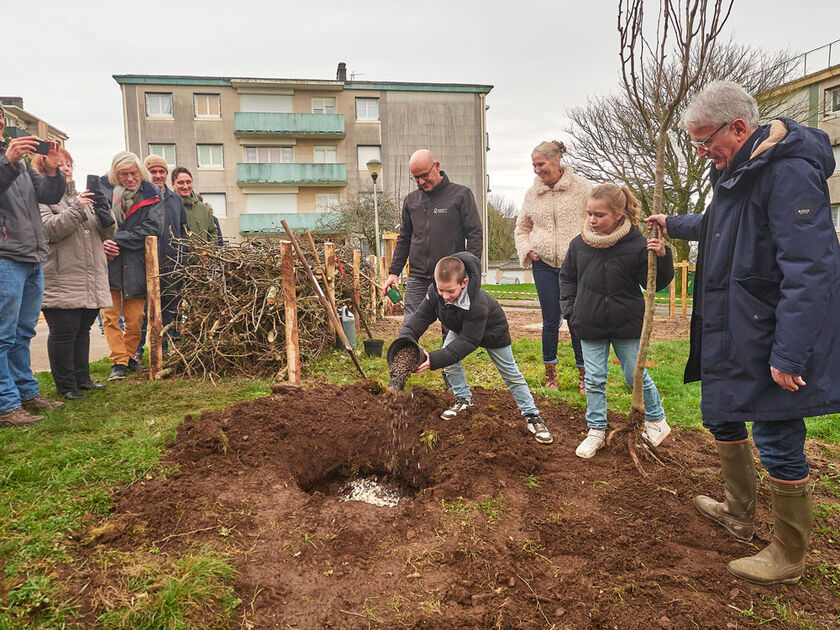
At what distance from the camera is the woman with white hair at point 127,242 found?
5.62 metres

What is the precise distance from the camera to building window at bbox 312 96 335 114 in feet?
95.7

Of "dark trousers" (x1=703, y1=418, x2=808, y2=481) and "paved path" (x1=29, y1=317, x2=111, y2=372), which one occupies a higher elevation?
"dark trousers" (x1=703, y1=418, x2=808, y2=481)

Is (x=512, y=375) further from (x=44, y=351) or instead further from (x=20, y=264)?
(x=44, y=351)

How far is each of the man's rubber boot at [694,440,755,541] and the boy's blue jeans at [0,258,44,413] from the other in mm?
4642

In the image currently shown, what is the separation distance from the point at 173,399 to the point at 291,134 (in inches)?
1028

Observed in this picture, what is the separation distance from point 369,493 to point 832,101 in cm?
2722

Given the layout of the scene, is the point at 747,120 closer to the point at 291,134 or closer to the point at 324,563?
the point at 324,563

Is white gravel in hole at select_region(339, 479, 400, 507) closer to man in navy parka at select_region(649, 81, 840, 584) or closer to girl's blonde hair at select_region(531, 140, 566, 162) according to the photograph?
man in navy parka at select_region(649, 81, 840, 584)

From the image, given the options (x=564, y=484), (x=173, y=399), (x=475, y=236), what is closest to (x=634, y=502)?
(x=564, y=484)

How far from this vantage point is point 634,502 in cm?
294

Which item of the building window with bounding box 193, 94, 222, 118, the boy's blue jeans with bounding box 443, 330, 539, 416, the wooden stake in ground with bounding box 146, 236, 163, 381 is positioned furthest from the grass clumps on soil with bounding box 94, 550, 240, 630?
the building window with bounding box 193, 94, 222, 118

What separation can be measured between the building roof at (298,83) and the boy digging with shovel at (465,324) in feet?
90.6

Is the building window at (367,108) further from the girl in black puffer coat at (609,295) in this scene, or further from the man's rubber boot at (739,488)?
the man's rubber boot at (739,488)

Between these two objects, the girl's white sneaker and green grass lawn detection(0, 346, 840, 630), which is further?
the girl's white sneaker
